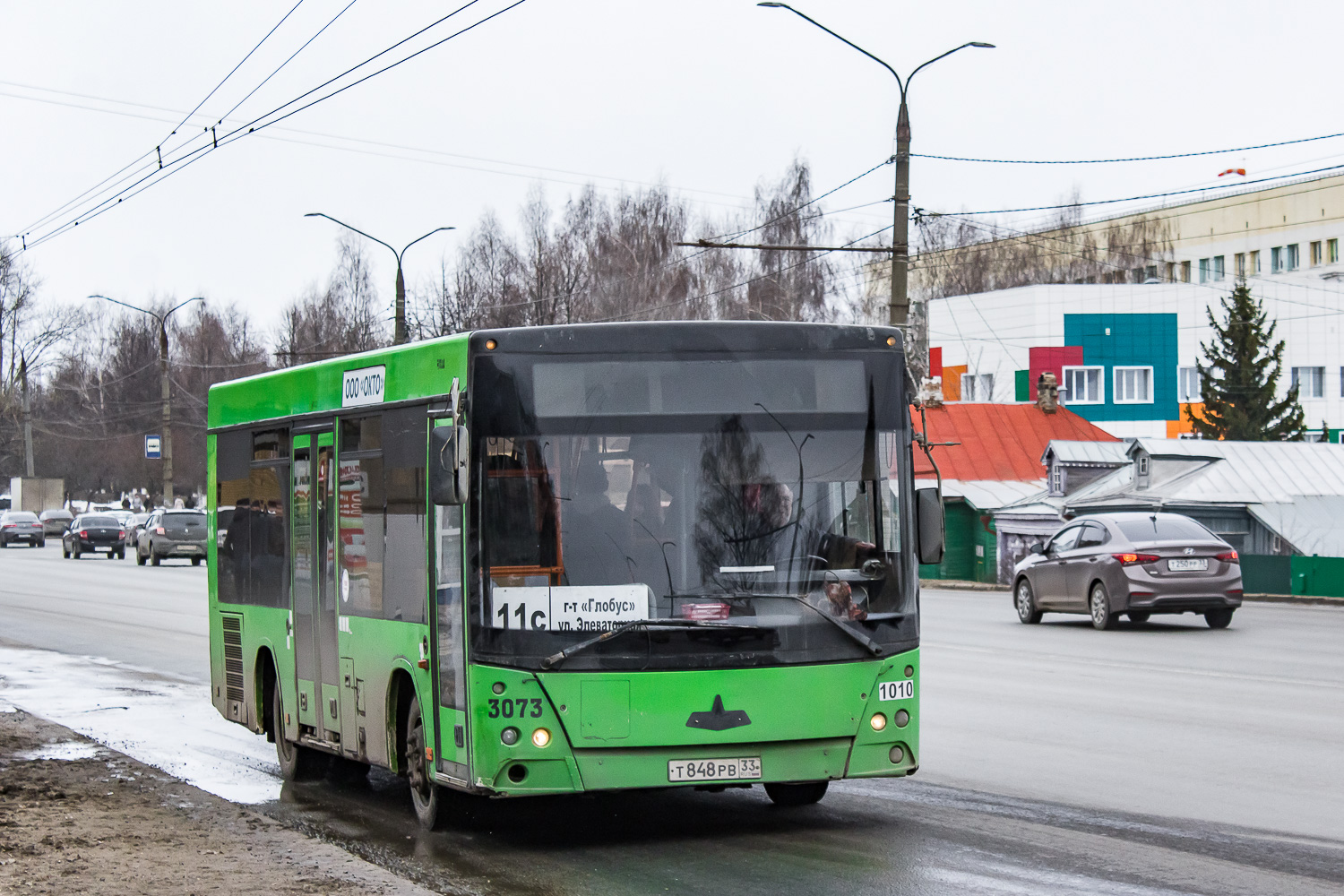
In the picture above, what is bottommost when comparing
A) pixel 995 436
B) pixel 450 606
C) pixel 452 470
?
pixel 450 606

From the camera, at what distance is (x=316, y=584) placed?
10484mm

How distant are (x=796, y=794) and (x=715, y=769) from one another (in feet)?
4.68

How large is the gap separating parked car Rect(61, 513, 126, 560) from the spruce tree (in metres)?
42.3

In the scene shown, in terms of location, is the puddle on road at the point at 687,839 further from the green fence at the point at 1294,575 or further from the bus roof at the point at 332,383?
the green fence at the point at 1294,575

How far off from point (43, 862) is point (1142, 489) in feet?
115

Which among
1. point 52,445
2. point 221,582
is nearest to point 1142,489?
point 221,582

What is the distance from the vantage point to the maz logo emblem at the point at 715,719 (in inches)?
323

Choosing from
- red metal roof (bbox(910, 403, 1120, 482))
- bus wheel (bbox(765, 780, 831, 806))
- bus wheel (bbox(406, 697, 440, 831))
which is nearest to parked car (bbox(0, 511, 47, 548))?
red metal roof (bbox(910, 403, 1120, 482))

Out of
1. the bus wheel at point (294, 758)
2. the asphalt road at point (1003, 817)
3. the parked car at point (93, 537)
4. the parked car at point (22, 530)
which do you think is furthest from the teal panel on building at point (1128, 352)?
the bus wheel at point (294, 758)

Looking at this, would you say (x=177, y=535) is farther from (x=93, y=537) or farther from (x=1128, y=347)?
(x=1128, y=347)

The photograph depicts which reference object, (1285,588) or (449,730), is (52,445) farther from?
(449,730)

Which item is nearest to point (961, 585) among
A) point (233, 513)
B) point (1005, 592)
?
point (1005, 592)

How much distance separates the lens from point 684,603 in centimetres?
825

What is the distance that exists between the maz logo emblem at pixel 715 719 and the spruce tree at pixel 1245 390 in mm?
67874
